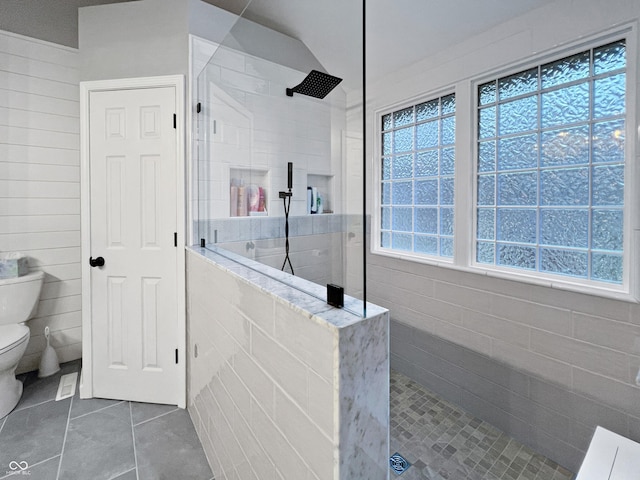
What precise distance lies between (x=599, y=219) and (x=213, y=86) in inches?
86.1

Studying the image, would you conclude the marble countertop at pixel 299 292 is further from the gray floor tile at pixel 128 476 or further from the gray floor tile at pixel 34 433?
the gray floor tile at pixel 34 433

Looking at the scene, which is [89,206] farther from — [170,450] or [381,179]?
[381,179]

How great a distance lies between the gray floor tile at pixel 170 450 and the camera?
151 cm

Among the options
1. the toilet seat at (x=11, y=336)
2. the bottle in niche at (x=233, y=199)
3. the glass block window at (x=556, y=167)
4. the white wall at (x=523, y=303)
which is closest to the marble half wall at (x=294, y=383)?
the bottle in niche at (x=233, y=199)

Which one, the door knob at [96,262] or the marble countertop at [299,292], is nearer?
the marble countertop at [299,292]

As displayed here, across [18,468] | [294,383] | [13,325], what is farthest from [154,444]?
[294,383]

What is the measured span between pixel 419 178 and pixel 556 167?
0.91 meters

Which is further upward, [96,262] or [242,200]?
[242,200]

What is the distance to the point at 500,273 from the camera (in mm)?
1903

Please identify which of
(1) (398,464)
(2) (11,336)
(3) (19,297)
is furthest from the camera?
(3) (19,297)

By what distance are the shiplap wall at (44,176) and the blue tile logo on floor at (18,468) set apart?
1.03 meters

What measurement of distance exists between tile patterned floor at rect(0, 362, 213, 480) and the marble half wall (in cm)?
32

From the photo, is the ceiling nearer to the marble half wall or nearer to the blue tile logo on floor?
the marble half wall

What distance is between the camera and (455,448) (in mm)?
1748
